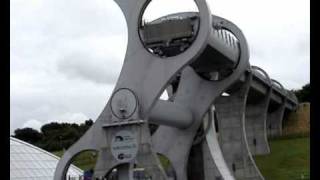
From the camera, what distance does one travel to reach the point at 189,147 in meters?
42.2

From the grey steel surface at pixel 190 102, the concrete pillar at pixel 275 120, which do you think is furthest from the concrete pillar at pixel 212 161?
the concrete pillar at pixel 275 120

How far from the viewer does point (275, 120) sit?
73688 mm

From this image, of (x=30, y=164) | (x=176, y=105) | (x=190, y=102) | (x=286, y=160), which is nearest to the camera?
(x=176, y=105)

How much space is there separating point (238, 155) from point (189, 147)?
31.9 feet

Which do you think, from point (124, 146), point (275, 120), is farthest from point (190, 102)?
point (275, 120)

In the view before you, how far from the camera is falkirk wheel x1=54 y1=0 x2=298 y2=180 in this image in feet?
104

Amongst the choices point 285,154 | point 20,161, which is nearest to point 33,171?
point 20,161

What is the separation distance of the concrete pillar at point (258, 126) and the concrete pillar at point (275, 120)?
277 inches

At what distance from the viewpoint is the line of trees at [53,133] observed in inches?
3824

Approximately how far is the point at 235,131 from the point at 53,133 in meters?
57.7

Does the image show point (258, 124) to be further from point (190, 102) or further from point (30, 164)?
point (30, 164)

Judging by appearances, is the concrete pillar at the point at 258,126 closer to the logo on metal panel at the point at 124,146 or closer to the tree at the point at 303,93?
the tree at the point at 303,93
